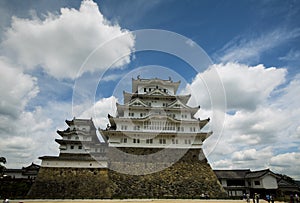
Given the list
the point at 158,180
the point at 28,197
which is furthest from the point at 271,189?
the point at 28,197

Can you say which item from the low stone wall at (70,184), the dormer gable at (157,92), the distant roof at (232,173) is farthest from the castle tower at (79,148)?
the distant roof at (232,173)

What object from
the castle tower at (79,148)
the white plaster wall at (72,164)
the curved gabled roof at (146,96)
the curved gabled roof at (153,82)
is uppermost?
the curved gabled roof at (153,82)

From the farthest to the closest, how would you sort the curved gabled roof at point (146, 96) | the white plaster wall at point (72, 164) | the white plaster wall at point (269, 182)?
the curved gabled roof at point (146, 96) < the white plaster wall at point (269, 182) < the white plaster wall at point (72, 164)

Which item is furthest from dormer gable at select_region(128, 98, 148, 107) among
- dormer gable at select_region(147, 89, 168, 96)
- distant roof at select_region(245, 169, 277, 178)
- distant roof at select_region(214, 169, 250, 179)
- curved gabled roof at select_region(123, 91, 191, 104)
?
distant roof at select_region(245, 169, 277, 178)

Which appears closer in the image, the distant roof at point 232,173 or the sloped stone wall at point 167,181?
the sloped stone wall at point 167,181

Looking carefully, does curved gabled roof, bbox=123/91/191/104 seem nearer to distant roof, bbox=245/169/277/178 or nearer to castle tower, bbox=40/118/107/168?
castle tower, bbox=40/118/107/168

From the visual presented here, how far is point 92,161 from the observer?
2473 centimetres

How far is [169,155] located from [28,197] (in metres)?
16.6

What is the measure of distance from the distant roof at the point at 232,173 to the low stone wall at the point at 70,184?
62.2ft

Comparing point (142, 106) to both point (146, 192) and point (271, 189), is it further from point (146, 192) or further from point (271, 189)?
point (271, 189)

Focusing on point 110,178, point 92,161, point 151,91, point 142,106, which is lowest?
point 110,178

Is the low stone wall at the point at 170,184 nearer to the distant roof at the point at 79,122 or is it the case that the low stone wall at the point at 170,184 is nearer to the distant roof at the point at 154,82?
the distant roof at the point at 79,122

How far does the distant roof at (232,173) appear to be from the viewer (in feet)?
108

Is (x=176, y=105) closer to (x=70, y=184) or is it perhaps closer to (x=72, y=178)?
(x=72, y=178)
